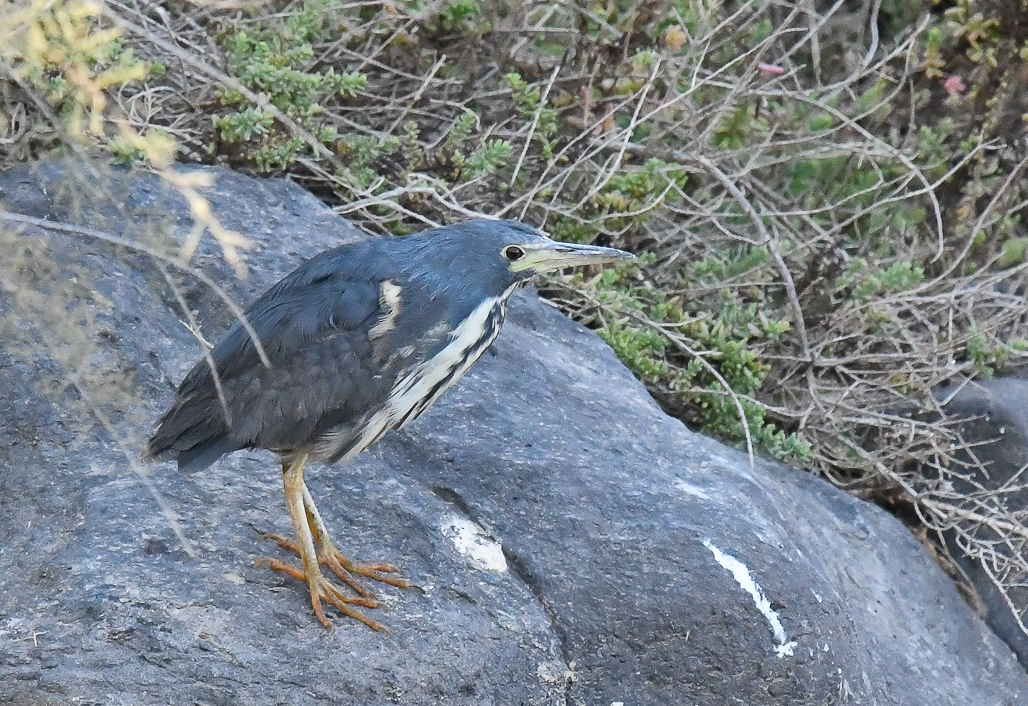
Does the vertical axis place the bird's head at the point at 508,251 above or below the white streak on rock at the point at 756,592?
above

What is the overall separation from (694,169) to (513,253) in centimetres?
211

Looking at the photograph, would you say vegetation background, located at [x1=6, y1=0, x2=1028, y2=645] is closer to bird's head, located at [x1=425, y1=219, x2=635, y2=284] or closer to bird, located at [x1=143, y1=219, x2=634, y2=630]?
bird, located at [x1=143, y1=219, x2=634, y2=630]

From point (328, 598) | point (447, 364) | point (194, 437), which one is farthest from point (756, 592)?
point (194, 437)

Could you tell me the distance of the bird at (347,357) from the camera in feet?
9.67

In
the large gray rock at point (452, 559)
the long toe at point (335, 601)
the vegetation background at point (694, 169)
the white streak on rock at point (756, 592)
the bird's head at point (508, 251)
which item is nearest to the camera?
the large gray rock at point (452, 559)

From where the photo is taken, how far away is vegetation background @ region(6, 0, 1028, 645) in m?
4.37

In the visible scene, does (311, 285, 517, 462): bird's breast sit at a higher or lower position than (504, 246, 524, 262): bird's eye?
lower

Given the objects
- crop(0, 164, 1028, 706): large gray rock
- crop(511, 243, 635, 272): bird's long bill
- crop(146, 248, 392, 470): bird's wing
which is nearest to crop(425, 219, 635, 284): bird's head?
crop(511, 243, 635, 272): bird's long bill

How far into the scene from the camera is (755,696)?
10.3 feet

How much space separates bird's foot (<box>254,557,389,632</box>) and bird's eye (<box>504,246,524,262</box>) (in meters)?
0.96

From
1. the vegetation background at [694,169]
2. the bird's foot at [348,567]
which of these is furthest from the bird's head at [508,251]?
the vegetation background at [694,169]

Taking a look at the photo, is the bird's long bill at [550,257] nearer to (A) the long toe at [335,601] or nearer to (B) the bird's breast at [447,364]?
(B) the bird's breast at [447,364]

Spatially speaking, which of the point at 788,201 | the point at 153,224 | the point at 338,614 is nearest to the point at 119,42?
the point at 153,224

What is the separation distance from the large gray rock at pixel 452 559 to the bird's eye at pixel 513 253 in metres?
0.69
